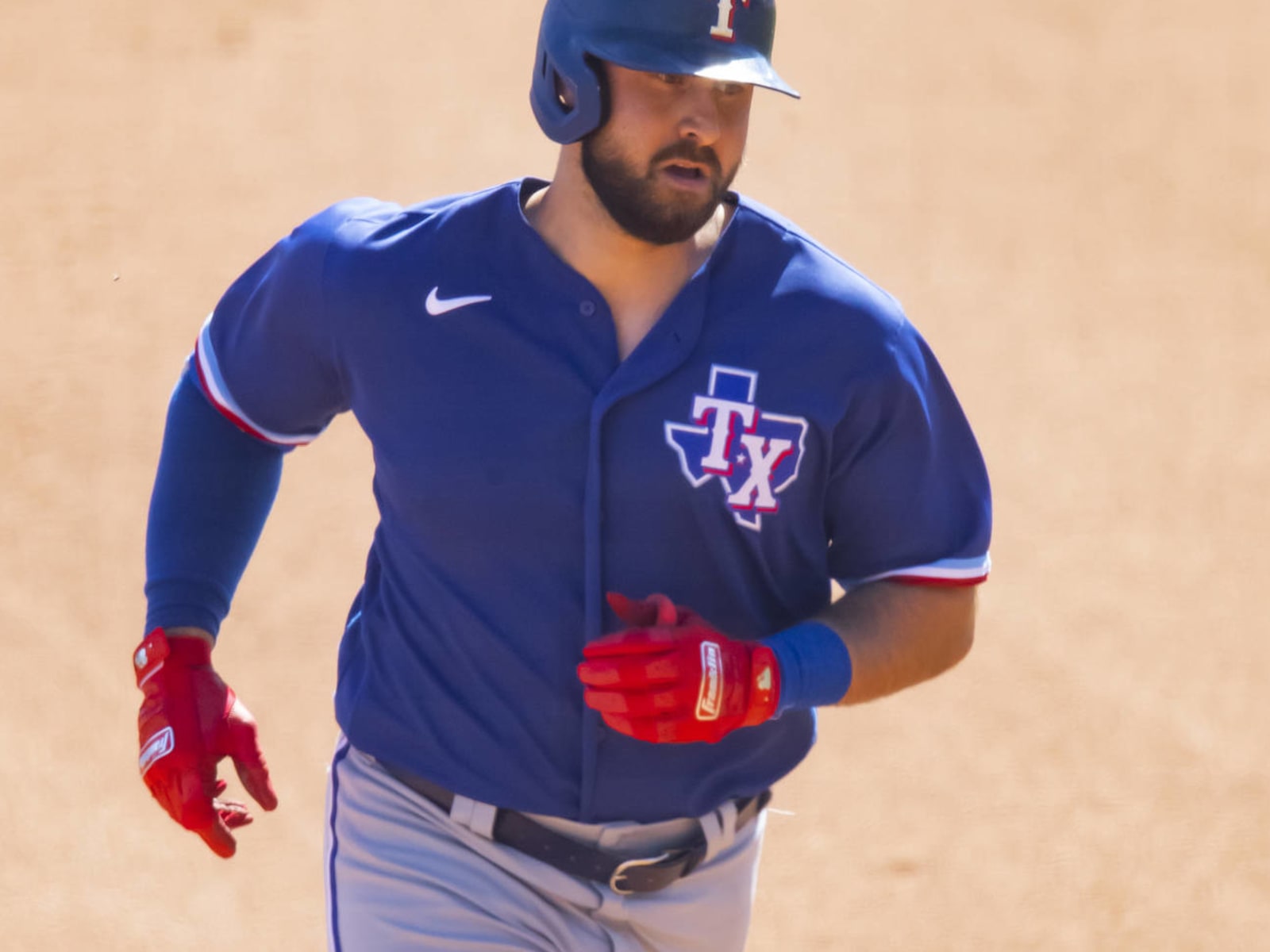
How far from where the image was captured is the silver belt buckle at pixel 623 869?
3.04 m

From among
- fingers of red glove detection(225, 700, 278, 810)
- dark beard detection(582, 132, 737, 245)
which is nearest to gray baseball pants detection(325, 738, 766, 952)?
fingers of red glove detection(225, 700, 278, 810)

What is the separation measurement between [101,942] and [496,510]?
2.74 m

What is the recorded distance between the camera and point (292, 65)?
378 inches

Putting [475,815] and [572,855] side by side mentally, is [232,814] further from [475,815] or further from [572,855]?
[572,855]

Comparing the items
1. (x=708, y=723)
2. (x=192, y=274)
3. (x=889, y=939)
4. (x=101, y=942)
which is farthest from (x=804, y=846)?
(x=192, y=274)

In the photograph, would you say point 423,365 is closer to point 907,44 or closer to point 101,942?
point 101,942

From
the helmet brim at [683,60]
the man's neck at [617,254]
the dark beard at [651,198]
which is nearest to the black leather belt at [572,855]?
the man's neck at [617,254]

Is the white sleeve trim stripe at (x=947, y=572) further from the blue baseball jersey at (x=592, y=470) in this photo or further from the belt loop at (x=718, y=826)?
the belt loop at (x=718, y=826)

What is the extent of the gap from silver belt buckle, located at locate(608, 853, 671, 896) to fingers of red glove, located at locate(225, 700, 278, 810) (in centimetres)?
65

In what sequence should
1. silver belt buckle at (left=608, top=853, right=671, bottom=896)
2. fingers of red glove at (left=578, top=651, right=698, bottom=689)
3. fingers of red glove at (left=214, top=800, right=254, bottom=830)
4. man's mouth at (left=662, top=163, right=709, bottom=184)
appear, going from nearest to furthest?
1. fingers of red glove at (left=578, top=651, right=698, bottom=689)
2. man's mouth at (left=662, top=163, right=709, bottom=184)
3. silver belt buckle at (left=608, top=853, right=671, bottom=896)
4. fingers of red glove at (left=214, top=800, right=254, bottom=830)

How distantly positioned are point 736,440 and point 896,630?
16.8 inches

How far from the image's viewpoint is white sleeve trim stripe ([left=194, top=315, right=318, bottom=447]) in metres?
3.43

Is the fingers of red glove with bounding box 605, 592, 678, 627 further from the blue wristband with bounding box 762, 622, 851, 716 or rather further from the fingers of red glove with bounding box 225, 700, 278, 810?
the fingers of red glove with bounding box 225, 700, 278, 810

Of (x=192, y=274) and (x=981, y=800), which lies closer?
(x=981, y=800)
